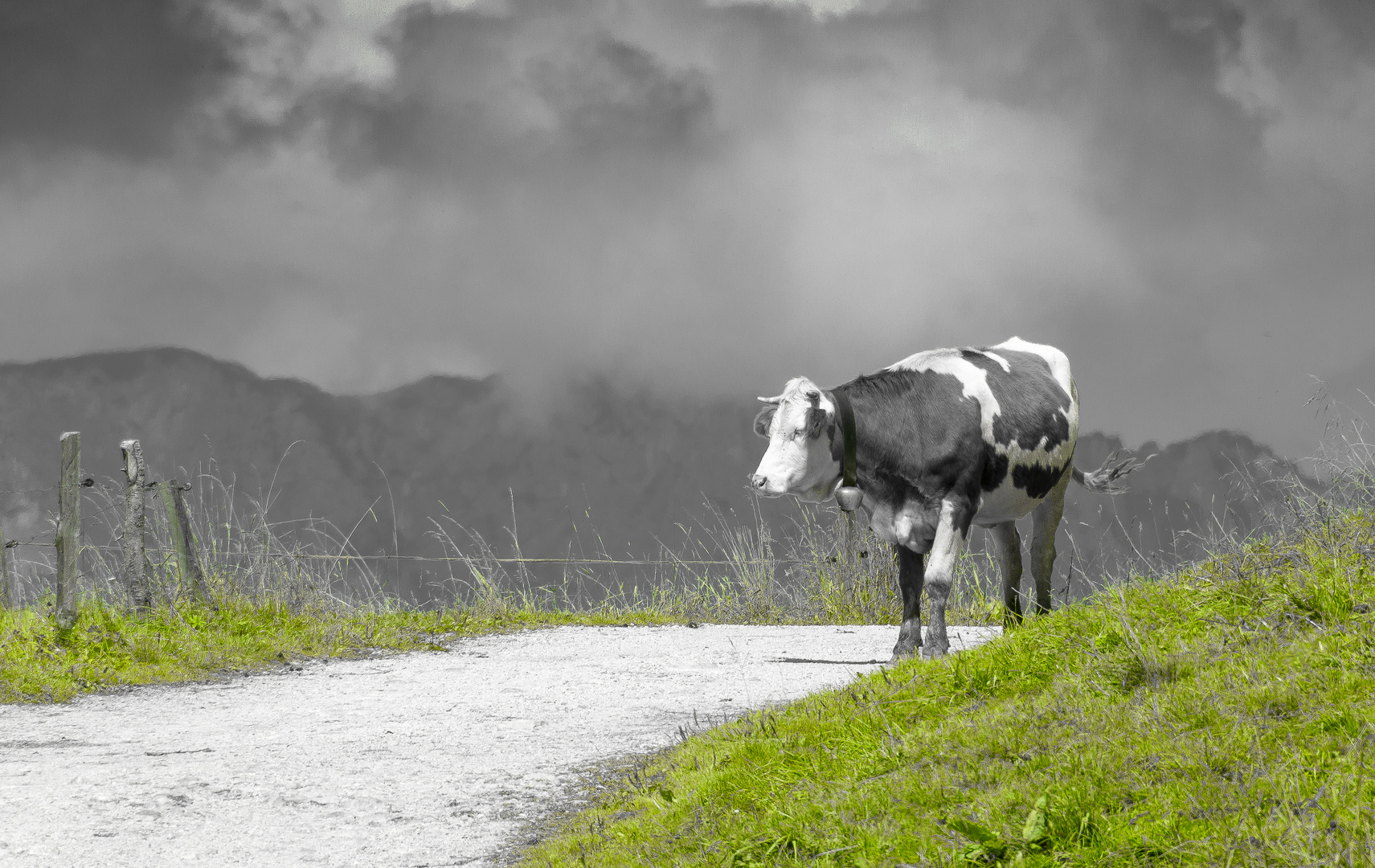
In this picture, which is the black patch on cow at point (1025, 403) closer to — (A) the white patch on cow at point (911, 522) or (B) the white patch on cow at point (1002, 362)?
(B) the white patch on cow at point (1002, 362)

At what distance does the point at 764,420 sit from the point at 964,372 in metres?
1.36

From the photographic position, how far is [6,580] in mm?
11133

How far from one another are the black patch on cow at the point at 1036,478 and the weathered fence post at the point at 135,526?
7.32m

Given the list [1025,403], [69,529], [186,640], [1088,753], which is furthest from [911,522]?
[69,529]

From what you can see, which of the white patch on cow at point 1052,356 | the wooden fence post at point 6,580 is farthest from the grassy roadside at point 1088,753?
the wooden fence post at point 6,580

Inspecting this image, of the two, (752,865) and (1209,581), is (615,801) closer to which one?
(752,865)

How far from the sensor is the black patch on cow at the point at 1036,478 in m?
7.07

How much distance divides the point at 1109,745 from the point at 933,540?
3564 millimetres

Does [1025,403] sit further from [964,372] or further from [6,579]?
[6,579]

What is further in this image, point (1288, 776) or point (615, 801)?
point (615, 801)

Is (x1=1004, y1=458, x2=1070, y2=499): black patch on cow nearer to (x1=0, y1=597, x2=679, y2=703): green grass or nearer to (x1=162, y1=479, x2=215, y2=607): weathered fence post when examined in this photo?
(x1=0, y1=597, x2=679, y2=703): green grass

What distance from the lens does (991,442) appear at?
6.86 meters

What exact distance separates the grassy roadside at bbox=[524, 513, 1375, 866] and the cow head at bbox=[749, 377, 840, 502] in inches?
73.5

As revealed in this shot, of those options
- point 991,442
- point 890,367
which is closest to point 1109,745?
point 991,442
